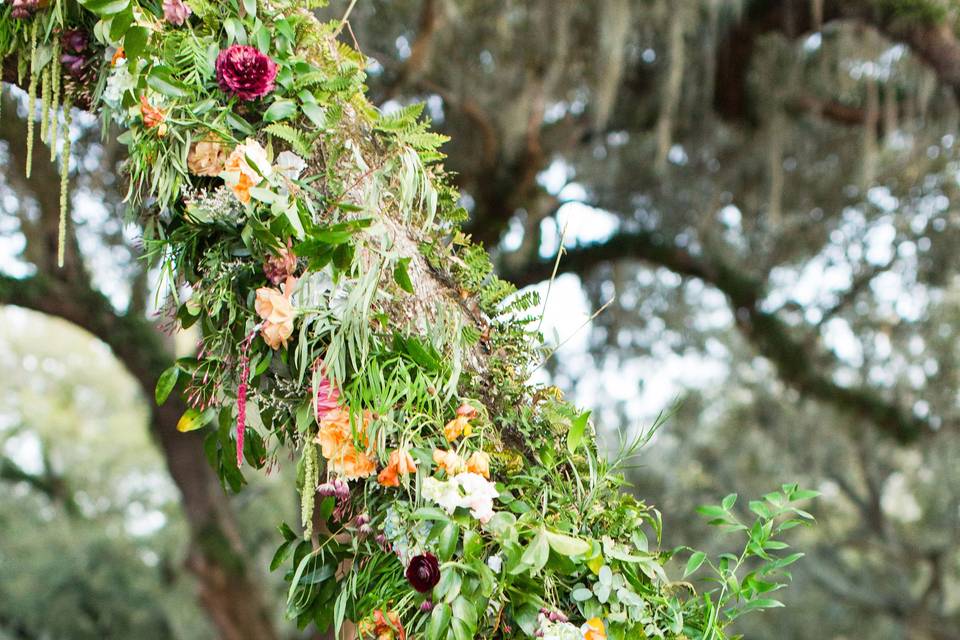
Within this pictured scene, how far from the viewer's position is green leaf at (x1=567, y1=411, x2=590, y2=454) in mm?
1168

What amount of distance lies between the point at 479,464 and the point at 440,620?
187 mm

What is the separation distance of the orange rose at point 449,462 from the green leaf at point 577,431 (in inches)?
6.4

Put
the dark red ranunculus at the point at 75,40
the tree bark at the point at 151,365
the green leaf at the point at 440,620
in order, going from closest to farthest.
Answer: the green leaf at the point at 440,620 < the dark red ranunculus at the point at 75,40 < the tree bark at the point at 151,365

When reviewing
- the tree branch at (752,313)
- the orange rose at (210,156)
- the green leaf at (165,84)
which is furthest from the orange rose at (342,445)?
the tree branch at (752,313)

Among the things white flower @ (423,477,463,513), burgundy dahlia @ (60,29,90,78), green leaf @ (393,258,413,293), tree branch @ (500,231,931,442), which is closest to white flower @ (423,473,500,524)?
white flower @ (423,477,463,513)

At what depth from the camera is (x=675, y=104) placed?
4688 millimetres

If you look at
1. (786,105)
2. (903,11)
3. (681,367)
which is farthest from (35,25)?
(681,367)

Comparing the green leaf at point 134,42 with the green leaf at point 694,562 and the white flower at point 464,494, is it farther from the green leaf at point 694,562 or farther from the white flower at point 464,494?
the green leaf at point 694,562

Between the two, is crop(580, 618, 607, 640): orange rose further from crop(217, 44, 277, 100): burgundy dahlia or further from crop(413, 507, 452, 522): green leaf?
crop(217, 44, 277, 100): burgundy dahlia

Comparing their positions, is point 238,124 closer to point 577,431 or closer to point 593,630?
point 577,431

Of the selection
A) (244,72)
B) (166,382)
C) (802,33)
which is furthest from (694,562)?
(802,33)

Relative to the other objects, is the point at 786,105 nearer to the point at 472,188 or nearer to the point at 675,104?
the point at 675,104

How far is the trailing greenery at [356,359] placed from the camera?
1083 mm

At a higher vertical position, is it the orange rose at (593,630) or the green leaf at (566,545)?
the green leaf at (566,545)
